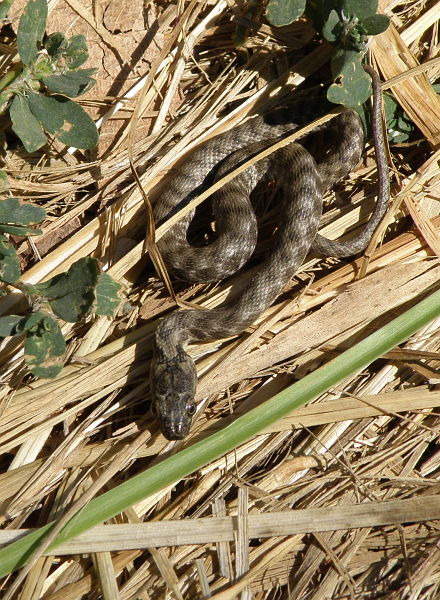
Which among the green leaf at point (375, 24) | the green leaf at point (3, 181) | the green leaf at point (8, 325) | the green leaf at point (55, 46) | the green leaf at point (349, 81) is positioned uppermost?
the green leaf at point (55, 46)

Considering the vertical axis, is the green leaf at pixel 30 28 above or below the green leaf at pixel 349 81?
above

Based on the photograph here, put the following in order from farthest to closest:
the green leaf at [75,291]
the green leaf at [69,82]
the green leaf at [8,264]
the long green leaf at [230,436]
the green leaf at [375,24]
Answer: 1. the green leaf at [375,24]
2. the green leaf at [69,82]
3. the green leaf at [8,264]
4. the green leaf at [75,291]
5. the long green leaf at [230,436]

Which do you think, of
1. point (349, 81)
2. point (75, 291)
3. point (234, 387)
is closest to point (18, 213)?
point (75, 291)

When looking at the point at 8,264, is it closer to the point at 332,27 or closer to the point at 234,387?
the point at 234,387

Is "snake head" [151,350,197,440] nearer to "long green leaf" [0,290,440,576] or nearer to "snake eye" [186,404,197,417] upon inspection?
"snake eye" [186,404,197,417]

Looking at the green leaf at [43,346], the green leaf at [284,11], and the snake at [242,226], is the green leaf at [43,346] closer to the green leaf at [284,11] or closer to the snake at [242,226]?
the snake at [242,226]

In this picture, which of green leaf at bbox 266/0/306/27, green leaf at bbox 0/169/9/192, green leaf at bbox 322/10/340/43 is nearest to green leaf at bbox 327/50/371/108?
green leaf at bbox 322/10/340/43

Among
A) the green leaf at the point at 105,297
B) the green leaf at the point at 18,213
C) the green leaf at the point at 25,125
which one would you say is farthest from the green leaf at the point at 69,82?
the green leaf at the point at 105,297
